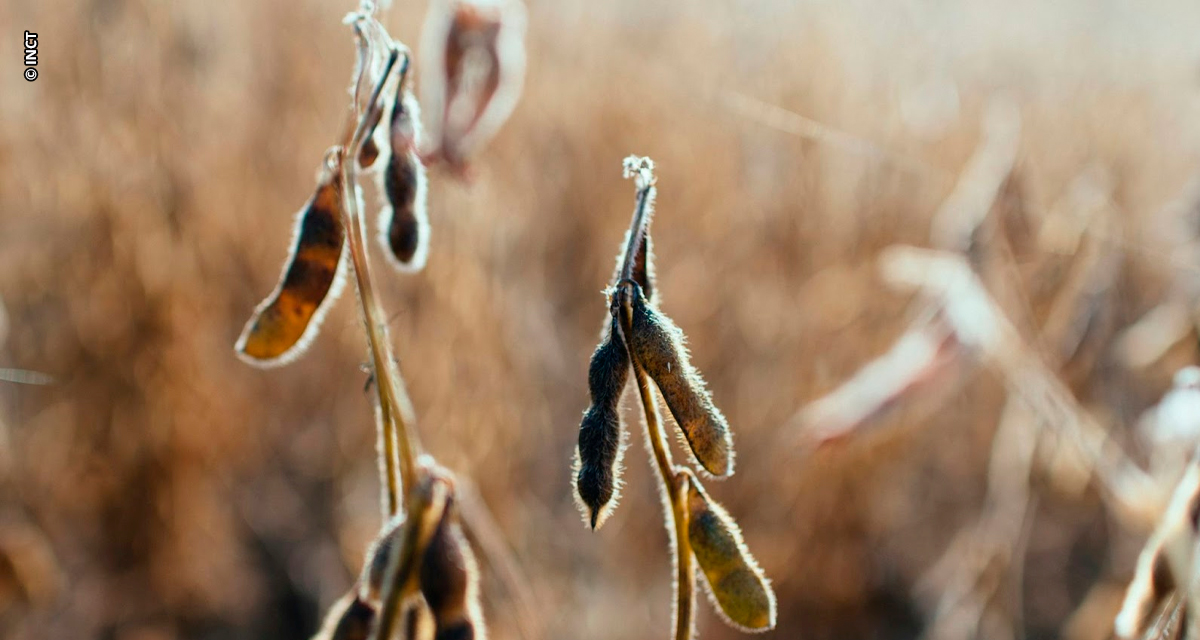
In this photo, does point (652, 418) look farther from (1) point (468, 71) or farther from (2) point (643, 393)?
(1) point (468, 71)

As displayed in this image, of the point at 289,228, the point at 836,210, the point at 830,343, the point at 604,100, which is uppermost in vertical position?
A: the point at 604,100

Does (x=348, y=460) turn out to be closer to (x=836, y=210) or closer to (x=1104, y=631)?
(x=836, y=210)

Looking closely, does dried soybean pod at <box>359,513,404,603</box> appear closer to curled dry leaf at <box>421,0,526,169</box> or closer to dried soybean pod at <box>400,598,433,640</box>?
dried soybean pod at <box>400,598,433,640</box>

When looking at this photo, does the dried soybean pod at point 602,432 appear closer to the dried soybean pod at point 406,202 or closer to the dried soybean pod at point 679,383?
the dried soybean pod at point 679,383

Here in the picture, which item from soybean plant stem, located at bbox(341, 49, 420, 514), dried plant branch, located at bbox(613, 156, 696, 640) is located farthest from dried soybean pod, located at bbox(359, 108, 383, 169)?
dried plant branch, located at bbox(613, 156, 696, 640)

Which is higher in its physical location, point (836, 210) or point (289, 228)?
point (836, 210)

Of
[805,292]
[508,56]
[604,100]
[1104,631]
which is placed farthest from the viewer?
[604,100]

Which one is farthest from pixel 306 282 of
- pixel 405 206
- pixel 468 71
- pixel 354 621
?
pixel 468 71

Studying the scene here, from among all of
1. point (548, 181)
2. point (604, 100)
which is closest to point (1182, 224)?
point (548, 181)
